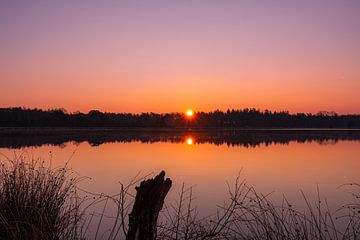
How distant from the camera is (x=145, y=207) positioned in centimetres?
514

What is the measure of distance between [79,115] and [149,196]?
122 m

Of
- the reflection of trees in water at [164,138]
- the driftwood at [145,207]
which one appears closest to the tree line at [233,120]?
the reflection of trees in water at [164,138]

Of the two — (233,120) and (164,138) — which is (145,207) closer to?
(164,138)

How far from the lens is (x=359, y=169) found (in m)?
20.9

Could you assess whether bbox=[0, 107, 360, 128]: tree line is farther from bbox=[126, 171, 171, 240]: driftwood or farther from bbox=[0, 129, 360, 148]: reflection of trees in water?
bbox=[126, 171, 171, 240]: driftwood

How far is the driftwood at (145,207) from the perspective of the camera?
201 inches

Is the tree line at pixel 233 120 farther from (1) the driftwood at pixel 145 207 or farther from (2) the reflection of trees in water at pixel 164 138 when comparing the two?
(1) the driftwood at pixel 145 207

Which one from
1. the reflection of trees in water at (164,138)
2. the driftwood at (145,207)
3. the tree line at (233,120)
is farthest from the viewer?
the tree line at (233,120)

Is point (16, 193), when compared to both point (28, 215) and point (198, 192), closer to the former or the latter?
point (28, 215)

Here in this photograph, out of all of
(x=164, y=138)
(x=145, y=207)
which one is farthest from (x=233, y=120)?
(x=145, y=207)

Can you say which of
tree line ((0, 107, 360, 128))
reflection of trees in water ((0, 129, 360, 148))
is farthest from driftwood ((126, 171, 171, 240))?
tree line ((0, 107, 360, 128))

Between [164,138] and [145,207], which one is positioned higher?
[145,207]


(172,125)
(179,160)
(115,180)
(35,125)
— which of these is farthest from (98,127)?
(115,180)

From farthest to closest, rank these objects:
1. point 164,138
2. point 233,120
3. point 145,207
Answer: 1. point 233,120
2. point 164,138
3. point 145,207
